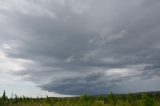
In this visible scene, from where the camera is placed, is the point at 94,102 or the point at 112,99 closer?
the point at 94,102

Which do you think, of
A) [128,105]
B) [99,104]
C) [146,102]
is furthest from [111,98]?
[146,102]

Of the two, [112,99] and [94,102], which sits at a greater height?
[112,99]

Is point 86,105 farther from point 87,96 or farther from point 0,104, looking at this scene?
point 87,96

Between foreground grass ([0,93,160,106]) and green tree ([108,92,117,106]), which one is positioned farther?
green tree ([108,92,117,106])

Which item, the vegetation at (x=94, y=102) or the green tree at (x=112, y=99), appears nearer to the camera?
the vegetation at (x=94, y=102)

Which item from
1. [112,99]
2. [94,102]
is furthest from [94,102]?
[112,99]

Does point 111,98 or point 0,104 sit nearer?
point 0,104

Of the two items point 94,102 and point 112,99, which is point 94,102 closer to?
point 94,102

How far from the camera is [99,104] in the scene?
45.0 metres

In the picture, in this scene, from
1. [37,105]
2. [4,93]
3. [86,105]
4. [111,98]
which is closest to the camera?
[86,105]

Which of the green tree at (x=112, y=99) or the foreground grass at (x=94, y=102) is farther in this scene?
the green tree at (x=112, y=99)

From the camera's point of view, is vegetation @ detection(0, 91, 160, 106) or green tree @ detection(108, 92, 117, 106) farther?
green tree @ detection(108, 92, 117, 106)

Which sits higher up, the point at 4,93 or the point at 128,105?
the point at 4,93

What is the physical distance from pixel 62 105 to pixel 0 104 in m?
9.66
